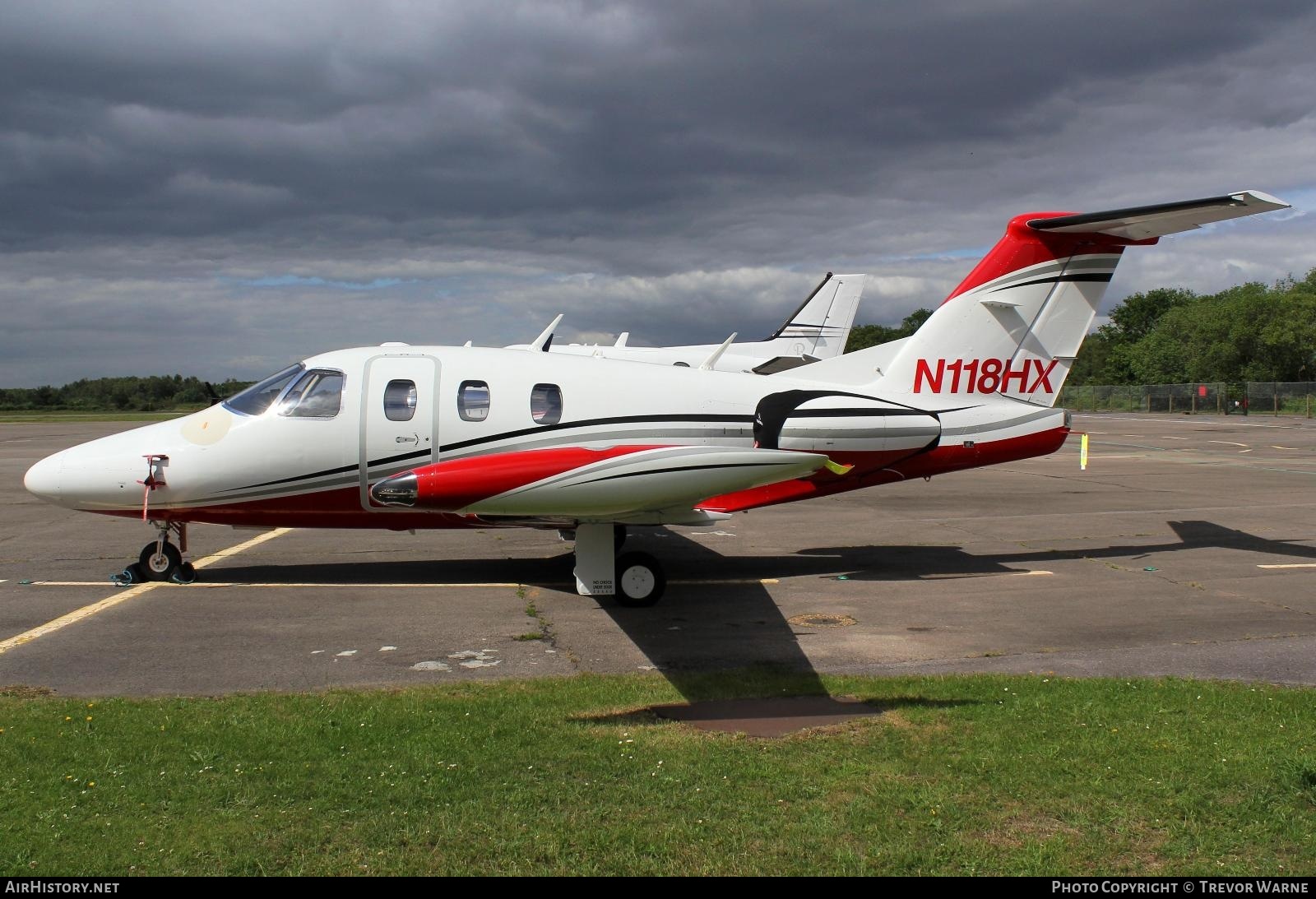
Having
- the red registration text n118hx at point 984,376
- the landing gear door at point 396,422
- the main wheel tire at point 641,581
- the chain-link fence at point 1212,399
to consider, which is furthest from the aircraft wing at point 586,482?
the chain-link fence at point 1212,399

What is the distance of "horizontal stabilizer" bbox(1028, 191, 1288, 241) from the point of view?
1134 centimetres

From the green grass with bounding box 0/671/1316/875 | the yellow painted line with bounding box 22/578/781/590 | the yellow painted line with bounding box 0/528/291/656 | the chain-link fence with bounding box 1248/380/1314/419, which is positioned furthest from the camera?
the chain-link fence with bounding box 1248/380/1314/419

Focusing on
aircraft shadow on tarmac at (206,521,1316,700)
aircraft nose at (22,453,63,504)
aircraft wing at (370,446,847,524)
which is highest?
aircraft wing at (370,446,847,524)

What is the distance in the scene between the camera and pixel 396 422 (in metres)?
11.4

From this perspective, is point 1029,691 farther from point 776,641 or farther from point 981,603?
point 981,603

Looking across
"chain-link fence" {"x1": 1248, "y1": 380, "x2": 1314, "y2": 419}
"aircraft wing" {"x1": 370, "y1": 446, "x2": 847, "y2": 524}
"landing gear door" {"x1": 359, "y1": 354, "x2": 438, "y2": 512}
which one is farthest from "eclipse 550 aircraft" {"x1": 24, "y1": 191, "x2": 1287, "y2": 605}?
"chain-link fence" {"x1": 1248, "y1": 380, "x2": 1314, "y2": 419}

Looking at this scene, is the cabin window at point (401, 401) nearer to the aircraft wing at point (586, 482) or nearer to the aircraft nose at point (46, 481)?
the aircraft wing at point (586, 482)

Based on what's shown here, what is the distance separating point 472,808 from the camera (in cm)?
530

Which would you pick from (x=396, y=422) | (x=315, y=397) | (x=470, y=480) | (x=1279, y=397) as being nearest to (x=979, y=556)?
(x=396, y=422)

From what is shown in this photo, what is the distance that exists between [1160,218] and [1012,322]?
2.22m

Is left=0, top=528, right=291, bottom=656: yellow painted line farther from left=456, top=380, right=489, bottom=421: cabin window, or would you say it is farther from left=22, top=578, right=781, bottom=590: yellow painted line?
left=456, top=380, right=489, bottom=421: cabin window

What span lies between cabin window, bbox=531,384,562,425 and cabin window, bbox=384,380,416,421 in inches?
55.8

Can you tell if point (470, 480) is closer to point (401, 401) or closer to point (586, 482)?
point (586, 482)

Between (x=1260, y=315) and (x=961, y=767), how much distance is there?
9458 cm
